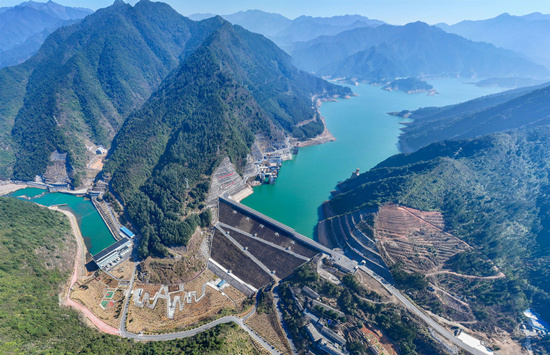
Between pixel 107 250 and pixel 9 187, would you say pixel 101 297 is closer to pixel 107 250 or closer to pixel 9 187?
pixel 107 250

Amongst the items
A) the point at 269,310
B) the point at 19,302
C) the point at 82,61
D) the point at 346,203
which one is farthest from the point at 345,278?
the point at 82,61

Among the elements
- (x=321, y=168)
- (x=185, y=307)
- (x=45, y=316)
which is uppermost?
(x=321, y=168)

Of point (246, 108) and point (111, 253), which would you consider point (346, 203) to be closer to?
point (111, 253)

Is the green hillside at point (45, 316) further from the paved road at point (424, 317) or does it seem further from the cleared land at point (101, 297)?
the paved road at point (424, 317)

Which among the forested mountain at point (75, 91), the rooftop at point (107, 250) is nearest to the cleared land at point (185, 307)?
the rooftop at point (107, 250)

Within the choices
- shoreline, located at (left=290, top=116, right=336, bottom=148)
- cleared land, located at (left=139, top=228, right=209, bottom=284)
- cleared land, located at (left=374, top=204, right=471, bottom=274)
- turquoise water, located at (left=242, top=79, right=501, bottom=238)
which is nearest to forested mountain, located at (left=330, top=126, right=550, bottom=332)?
cleared land, located at (left=374, top=204, right=471, bottom=274)

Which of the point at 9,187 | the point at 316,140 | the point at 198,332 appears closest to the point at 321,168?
the point at 316,140
